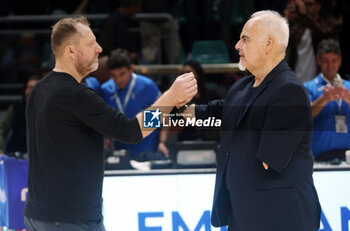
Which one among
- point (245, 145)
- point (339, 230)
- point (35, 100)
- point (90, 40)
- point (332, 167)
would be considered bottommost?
point (339, 230)

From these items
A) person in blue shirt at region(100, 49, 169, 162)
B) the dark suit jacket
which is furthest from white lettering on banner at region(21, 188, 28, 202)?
the dark suit jacket

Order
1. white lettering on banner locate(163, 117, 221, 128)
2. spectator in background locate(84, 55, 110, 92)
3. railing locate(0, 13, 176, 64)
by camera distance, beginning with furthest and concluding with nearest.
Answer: railing locate(0, 13, 176, 64)
spectator in background locate(84, 55, 110, 92)
white lettering on banner locate(163, 117, 221, 128)

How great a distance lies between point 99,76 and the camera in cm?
463

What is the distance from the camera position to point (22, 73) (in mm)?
7672

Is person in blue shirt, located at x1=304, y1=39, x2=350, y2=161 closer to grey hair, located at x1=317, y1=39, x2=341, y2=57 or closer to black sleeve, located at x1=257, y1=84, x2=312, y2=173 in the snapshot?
grey hair, located at x1=317, y1=39, x2=341, y2=57

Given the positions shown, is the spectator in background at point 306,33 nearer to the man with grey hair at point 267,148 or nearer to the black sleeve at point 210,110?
the black sleeve at point 210,110

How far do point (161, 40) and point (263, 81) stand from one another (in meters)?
3.85

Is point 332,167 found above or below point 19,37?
below

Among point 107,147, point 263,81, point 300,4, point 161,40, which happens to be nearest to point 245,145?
point 263,81

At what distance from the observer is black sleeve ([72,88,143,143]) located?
2.76 meters

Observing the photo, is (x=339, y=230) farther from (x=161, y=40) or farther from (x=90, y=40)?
(x=161, y=40)

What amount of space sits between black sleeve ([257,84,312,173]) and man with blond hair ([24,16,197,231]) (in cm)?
58

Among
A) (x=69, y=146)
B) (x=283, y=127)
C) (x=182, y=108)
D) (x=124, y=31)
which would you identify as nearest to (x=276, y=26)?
(x=283, y=127)

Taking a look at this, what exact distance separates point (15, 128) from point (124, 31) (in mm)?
1401
